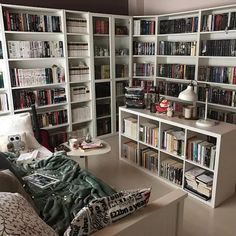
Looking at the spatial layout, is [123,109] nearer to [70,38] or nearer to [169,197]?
[70,38]

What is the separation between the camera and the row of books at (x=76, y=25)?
3.59m

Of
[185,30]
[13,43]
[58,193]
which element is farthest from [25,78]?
[185,30]

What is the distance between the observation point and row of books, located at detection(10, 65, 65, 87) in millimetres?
3295

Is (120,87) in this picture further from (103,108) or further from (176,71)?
(176,71)

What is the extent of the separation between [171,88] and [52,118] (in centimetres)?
191

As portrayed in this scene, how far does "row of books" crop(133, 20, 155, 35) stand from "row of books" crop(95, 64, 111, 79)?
2.60 ft

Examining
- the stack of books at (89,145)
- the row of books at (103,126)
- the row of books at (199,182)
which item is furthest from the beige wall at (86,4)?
the row of books at (199,182)

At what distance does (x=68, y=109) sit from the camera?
3.82 metres

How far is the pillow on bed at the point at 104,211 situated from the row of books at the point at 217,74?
2520 mm

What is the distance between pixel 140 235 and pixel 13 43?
9.26 ft

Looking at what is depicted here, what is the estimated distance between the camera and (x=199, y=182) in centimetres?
253

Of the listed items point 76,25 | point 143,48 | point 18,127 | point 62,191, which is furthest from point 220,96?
point 18,127

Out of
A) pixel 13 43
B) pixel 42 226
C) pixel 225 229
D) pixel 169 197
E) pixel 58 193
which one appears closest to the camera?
pixel 42 226

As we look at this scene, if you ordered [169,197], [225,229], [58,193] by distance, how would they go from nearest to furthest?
[169,197] → [58,193] → [225,229]
